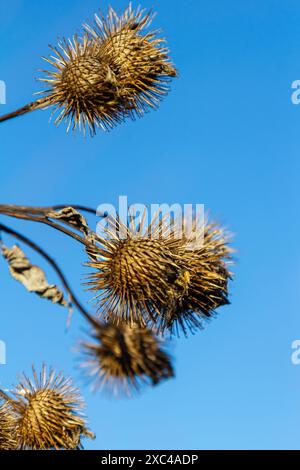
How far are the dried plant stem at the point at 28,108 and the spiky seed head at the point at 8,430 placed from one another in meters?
1.82

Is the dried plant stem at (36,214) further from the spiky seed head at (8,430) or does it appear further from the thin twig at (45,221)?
the spiky seed head at (8,430)

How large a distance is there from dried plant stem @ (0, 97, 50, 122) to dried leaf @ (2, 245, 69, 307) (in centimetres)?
124

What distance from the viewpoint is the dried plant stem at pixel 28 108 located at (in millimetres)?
4585

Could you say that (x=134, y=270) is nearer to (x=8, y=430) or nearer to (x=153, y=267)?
(x=153, y=267)

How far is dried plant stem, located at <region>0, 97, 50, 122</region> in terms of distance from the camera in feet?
15.0

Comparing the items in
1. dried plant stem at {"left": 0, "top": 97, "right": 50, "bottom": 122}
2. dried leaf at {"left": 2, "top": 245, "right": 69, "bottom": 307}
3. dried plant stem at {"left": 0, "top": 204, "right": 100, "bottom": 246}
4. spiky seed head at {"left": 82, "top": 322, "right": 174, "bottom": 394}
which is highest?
dried plant stem at {"left": 0, "top": 97, "right": 50, "bottom": 122}

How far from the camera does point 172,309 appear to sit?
4605 mm

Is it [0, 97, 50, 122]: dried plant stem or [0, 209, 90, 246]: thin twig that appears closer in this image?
[0, 209, 90, 246]: thin twig

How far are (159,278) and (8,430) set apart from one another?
1386mm

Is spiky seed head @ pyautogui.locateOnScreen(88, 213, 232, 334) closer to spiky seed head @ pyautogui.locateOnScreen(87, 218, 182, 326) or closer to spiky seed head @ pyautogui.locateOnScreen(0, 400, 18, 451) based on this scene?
spiky seed head @ pyautogui.locateOnScreen(87, 218, 182, 326)

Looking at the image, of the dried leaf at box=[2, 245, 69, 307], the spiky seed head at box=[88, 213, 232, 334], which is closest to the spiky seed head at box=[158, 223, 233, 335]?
the spiky seed head at box=[88, 213, 232, 334]
